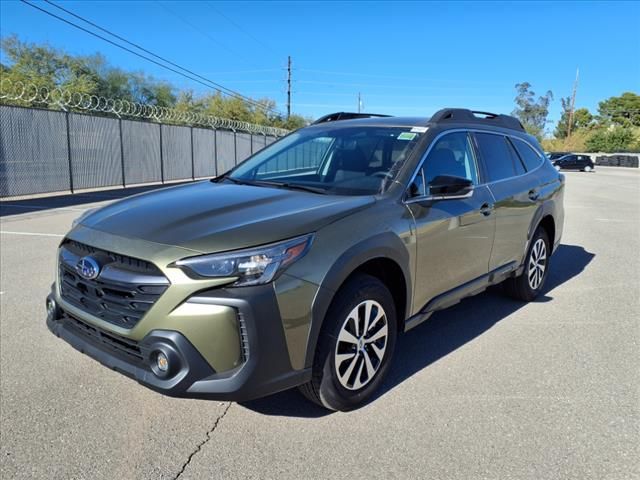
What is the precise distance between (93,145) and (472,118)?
15.5m

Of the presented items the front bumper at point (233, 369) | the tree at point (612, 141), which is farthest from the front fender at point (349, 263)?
the tree at point (612, 141)

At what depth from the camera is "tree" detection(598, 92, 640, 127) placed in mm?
90750

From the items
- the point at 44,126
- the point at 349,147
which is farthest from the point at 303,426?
the point at 44,126

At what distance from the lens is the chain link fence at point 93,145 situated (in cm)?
1424

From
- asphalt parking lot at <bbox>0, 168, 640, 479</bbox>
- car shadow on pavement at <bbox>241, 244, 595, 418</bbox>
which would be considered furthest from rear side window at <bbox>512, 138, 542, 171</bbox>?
asphalt parking lot at <bbox>0, 168, 640, 479</bbox>

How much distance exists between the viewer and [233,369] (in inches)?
96.6

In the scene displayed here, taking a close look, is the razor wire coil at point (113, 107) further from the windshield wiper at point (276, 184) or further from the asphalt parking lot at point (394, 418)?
the asphalt parking lot at point (394, 418)

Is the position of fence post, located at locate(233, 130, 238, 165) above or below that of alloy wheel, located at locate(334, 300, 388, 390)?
above

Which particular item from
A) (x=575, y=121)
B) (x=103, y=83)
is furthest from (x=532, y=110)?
(x=103, y=83)

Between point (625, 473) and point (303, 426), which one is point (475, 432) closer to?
point (625, 473)

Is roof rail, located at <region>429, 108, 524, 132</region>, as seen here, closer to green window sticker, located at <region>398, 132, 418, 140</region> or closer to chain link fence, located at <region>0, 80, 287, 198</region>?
green window sticker, located at <region>398, 132, 418, 140</region>

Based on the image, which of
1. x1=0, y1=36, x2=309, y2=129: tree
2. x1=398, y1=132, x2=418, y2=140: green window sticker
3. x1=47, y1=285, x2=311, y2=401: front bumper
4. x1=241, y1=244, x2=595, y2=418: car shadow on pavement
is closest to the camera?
x1=47, y1=285, x2=311, y2=401: front bumper

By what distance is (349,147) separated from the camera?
3961 millimetres

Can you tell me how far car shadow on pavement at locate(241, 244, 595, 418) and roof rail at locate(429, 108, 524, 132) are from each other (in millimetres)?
1745
